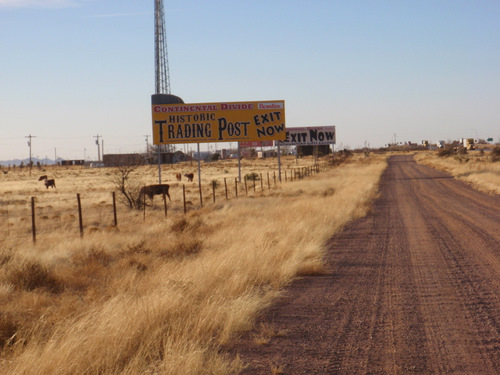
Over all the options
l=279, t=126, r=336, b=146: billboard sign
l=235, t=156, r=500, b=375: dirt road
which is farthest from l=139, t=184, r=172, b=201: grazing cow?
l=279, t=126, r=336, b=146: billboard sign

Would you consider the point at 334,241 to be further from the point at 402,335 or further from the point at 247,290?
the point at 402,335

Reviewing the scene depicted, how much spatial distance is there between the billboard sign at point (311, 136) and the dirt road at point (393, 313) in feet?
170

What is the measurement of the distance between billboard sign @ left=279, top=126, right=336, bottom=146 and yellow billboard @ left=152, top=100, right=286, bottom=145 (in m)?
22.2

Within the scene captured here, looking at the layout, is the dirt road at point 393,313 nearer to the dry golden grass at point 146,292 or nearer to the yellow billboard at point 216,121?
the dry golden grass at point 146,292

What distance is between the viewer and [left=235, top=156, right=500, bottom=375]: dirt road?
5.35 meters

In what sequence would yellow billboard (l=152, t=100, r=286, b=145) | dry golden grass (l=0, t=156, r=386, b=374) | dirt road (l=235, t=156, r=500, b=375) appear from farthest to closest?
yellow billboard (l=152, t=100, r=286, b=145), dirt road (l=235, t=156, r=500, b=375), dry golden grass (l=0, t=156, r=386, b=374)

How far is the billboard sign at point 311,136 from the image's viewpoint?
6550cm

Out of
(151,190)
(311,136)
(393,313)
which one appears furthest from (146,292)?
(311,136)

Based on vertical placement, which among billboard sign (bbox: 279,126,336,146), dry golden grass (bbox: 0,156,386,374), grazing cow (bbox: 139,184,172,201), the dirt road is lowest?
the dirt road

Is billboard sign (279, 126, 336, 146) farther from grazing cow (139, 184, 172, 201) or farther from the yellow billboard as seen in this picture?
grazing cow (139, 184, 172, 201)

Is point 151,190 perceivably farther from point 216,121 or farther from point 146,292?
point 146,292

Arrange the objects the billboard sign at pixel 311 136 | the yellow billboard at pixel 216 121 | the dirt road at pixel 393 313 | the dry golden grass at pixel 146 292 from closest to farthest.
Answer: the dry golden grass at pixel 146 292
the dirt road at pixel 393 313
the yellow billboard at pixel 216 121
the billboard sign at pixel 311 136

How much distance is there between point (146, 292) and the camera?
26.1 ft

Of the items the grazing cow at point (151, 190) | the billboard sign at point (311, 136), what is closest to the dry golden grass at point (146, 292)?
the grazing cow at point (151, 190)
